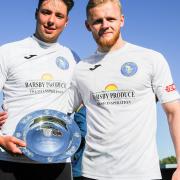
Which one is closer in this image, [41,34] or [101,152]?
[101,152]

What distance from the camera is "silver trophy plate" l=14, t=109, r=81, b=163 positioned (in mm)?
4531

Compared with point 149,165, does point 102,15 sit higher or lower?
higher

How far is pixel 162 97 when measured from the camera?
430 cm

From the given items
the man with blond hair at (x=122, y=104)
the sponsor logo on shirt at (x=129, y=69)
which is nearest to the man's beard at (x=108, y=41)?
the man with blond hair at (x=122, y=104)

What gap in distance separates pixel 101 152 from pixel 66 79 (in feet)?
3.45

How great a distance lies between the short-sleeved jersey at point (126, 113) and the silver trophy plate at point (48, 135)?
9.7 inches

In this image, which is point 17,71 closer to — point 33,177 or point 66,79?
point 66,79

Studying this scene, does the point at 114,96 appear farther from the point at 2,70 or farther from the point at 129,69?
the point at 2,70

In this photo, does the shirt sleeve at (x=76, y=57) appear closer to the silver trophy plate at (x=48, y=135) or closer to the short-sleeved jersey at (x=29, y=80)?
the short-sleeved jersey at (x=29, y=80)

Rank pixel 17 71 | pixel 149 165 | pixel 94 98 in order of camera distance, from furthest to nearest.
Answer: pixel 17 71, pixel 94 98, pixel 149 165

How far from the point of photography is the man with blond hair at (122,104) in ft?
13.9

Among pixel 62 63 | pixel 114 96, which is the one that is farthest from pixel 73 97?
pixel 114 96

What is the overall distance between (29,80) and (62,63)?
1.59 feet

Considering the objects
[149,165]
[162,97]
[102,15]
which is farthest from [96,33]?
[149,165]
